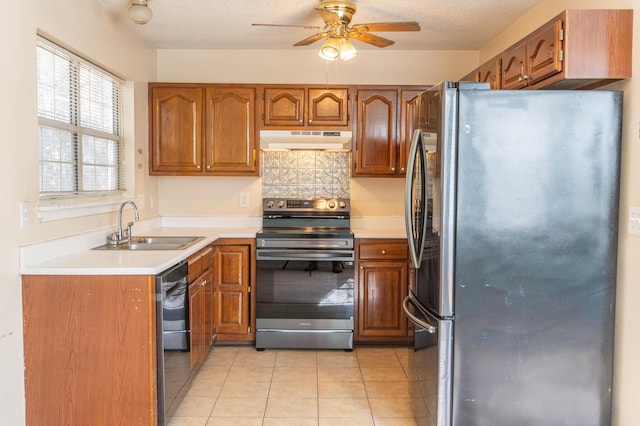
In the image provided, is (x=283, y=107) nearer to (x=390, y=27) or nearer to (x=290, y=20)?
(x=290, y=20)

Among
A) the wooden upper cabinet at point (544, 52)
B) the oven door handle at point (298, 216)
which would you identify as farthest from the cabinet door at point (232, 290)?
the wooden upper cabinet at point (544, 52)

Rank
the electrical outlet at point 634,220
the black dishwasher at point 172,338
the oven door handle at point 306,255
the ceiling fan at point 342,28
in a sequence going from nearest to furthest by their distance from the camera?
the electrical outlet at point 634,220
the black dishwasher at point 172,338
the ceiling fan at point 342,28
the oven door handle at point 306,255

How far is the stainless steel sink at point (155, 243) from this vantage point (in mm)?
2818

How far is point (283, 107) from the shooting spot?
3740mm

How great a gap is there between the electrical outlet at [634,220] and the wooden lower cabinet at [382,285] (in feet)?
5.60

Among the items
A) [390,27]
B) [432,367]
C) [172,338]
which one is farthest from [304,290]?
[390,27]

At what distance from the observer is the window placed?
244 cm

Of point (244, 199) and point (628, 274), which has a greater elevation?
point (244, 199)

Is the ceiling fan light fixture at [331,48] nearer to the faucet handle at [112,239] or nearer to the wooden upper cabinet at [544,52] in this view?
the wooden upper cabinet at [544,52]

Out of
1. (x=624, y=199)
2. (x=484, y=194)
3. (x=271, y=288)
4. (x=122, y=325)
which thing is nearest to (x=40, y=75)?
(x=122, y=325)

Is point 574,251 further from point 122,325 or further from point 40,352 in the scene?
point 40,352

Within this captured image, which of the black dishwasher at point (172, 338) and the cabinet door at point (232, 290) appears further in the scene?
the cabinet door at point (232, 290)

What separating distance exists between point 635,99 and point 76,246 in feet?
9.31

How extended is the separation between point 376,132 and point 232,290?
1693 millimetres
